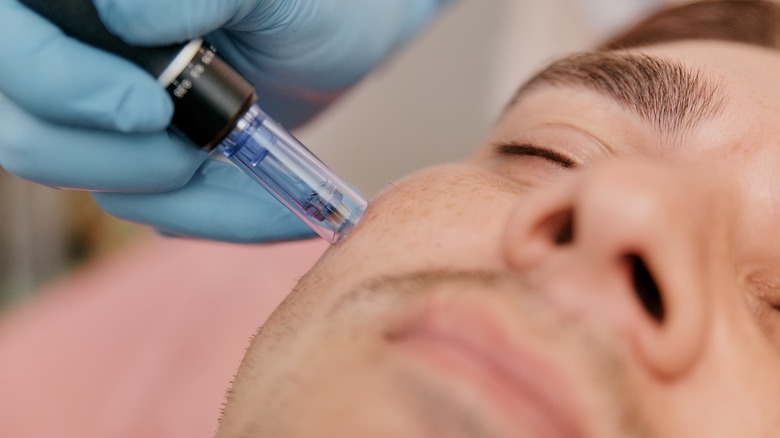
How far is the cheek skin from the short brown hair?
520mm

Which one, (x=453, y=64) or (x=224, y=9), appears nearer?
(x=224, y=9)

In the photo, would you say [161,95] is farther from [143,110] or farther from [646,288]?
[646,288]

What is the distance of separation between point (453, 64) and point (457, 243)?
180cm

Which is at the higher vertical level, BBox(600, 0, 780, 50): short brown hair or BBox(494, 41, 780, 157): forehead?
BBox(600, 0, 780, 50): short brown hair

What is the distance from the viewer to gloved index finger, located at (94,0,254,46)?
2.16 feet

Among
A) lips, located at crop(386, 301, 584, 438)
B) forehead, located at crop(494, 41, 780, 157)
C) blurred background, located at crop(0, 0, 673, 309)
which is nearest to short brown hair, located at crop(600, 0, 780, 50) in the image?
forehead, located at crop(494, 41, 780, 157)

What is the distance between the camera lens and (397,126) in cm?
243

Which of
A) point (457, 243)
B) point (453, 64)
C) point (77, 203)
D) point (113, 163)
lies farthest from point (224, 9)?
point (77, 203)

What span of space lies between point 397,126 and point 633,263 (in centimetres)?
191

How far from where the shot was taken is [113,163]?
2.57 ft

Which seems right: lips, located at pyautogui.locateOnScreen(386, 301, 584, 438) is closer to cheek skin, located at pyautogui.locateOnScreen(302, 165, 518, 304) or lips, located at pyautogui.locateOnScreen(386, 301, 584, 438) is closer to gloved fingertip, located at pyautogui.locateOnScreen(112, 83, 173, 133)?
cheek skin, located at pyautogui.locateOnScreen(302, 165, 518, 304)

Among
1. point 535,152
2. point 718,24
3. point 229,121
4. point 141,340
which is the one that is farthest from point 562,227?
point 141,340

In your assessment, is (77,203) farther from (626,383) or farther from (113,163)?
(626,383)

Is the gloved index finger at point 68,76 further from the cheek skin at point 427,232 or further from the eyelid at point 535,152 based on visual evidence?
the eyelid at point 535,152
